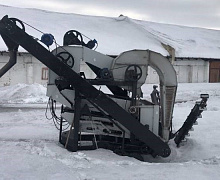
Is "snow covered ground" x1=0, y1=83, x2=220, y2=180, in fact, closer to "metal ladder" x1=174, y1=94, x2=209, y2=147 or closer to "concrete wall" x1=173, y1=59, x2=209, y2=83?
"metal ladder" x1=174, y1=94, x2=209, y2=147

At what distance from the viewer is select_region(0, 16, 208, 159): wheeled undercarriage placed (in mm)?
6234

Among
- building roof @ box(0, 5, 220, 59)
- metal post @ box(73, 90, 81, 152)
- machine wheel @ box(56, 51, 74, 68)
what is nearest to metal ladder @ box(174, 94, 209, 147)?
metal post @ box(73, 90, 81, 152)

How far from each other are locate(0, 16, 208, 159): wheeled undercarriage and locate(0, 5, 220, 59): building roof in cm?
1911

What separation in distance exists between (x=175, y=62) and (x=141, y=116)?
23.4 m

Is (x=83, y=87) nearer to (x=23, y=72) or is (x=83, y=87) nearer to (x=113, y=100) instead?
(x=113, y=100)

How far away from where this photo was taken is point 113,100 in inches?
257

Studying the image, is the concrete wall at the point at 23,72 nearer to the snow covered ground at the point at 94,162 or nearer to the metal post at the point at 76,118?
the snow covered ground at the point at 94,162

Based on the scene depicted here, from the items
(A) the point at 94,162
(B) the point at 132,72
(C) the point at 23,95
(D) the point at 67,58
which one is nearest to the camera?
(A) the point at 94,162

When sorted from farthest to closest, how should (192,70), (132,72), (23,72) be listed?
(192,70) → (23,72) → (132,72)

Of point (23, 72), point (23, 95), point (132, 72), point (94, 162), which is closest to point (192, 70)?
point (23, 72)

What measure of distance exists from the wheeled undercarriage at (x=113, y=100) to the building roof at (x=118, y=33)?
19109 mm

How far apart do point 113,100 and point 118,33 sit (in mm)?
25945

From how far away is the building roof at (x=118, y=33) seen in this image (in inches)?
1108

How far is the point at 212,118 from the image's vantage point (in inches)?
409
